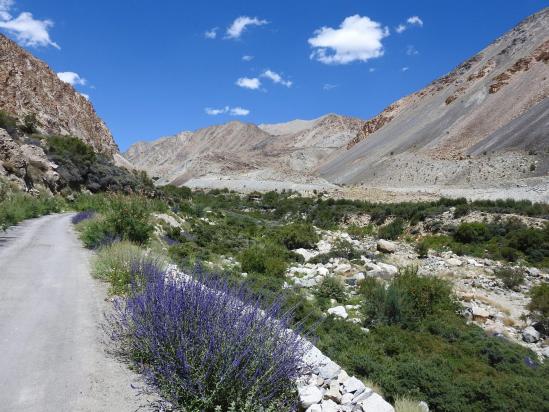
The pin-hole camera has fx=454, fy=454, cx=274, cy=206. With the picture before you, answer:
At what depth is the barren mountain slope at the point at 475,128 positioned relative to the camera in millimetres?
51812

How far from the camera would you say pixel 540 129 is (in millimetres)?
51969

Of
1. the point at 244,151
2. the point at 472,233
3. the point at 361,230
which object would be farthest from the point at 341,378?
the point at 244,151

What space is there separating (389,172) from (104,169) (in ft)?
139

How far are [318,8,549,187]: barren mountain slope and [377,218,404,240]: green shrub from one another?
22.7 metres

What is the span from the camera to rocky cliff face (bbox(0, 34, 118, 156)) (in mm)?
45969

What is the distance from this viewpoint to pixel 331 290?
38.7 ft

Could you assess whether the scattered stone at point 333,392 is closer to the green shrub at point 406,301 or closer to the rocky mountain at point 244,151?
the green shrub at point 406,301

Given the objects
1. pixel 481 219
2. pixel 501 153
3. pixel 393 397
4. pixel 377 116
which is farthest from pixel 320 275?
pixel 377 116

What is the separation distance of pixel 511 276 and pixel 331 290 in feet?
24.0

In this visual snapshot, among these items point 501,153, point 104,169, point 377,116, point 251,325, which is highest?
point 377,116

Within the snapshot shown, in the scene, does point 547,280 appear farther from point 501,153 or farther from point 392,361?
point 501,153

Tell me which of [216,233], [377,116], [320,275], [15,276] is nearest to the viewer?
[15,276]

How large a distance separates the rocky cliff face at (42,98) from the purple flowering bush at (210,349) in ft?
148

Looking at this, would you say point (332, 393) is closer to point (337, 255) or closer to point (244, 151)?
point (337, 255)
